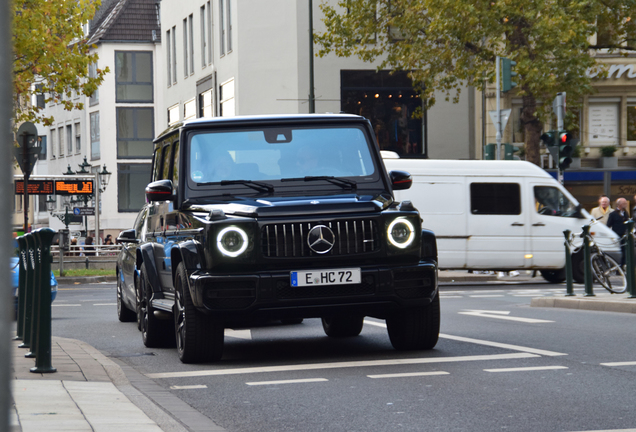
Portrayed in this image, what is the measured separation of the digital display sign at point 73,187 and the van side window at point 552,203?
635 inches

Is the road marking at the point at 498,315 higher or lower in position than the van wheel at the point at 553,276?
higher

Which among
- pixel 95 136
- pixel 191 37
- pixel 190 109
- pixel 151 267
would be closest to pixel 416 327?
pixel 151 267

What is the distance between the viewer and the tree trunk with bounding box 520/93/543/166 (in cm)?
3116

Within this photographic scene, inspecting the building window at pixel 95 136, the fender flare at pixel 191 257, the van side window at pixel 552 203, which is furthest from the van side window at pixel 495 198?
the building window at pixel 95 136

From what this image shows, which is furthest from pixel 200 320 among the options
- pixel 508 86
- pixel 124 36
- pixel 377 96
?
pixel 124 36

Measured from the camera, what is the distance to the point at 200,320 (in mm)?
8383

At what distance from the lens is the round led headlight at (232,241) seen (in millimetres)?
8047

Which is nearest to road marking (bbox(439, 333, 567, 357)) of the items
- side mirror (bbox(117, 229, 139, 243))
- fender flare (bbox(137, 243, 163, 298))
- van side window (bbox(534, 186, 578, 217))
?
fender flare (bbox(137, 243, 163, 298))

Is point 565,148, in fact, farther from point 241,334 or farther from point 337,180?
point 337,180

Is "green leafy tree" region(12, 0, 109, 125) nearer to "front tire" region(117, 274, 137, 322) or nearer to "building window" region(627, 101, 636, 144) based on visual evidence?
"front tire" region(117, 274, 137, 322)

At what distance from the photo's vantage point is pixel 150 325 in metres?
10.4

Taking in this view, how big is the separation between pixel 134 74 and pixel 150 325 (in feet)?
186

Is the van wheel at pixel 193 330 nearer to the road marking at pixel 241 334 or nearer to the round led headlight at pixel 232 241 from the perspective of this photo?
the round led headlight at pixel 232 241

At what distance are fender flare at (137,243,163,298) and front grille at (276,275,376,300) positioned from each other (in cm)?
203
